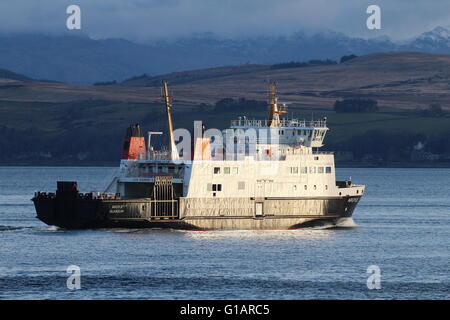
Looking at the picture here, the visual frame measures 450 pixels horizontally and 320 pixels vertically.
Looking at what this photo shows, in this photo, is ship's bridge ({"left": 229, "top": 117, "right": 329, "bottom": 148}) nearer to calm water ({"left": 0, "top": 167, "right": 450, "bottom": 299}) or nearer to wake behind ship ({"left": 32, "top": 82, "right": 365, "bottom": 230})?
wake behind ship ({"left": 32, "top": 82, "right": 365, "bottom": 230})

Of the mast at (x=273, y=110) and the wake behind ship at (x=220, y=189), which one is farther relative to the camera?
the mast at (x=273, y=110)

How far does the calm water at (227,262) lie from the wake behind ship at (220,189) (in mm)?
1183

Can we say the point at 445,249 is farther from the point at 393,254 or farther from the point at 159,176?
the point at 159,176

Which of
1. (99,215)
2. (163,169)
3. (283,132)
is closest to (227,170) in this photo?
(163,169)

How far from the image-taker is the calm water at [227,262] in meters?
48.1

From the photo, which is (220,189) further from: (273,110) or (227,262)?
(227,262)

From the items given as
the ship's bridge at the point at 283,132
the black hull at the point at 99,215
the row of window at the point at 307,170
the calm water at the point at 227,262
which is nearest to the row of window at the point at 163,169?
the black hull at the point at 99,215

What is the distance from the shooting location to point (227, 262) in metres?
56.8

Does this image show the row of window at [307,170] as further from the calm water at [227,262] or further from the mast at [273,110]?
the mast at [273,110]

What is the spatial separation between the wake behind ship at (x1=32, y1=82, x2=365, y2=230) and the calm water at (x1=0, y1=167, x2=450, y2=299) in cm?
118

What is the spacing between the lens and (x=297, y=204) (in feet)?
238

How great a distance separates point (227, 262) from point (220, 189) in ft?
47.6

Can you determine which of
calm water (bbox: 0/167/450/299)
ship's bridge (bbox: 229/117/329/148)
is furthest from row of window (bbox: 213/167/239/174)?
Answer: calm water (bbox: 0/167/450/299)
